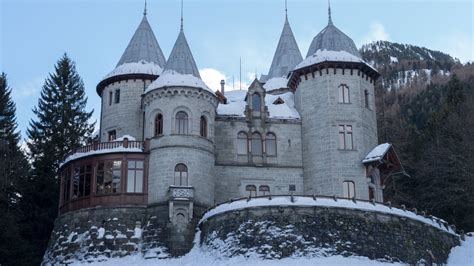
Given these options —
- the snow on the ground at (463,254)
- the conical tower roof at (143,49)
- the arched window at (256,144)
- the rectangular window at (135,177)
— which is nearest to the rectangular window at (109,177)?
the rectangular window at (135,177)

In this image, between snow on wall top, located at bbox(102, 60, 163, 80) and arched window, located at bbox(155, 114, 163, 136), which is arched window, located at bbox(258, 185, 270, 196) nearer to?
arched window, located at bbox(155, 114, 163, 136)

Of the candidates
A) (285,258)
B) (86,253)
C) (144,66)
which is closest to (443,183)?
(285,258)

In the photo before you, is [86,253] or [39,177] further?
[39,177]

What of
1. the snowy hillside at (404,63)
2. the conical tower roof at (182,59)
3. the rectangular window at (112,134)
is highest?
the snowy hillside at (404,63)

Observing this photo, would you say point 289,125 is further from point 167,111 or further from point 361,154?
point 167,111

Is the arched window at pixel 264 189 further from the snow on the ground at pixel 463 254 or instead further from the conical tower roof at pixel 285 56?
the conical tower roof at pixel 285 56

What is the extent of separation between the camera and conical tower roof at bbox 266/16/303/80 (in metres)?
52.3

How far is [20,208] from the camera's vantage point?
4544 centimetres

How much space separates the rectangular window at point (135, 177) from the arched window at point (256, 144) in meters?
8.15

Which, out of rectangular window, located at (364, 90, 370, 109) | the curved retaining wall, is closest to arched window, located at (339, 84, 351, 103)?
rectangular window, located at (364, 90, 370, 109)

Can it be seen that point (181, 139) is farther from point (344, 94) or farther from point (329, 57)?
point (329, 57)

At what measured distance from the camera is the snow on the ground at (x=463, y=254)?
3538 cm

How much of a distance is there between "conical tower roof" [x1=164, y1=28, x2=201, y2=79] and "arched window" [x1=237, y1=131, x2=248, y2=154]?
5.03m

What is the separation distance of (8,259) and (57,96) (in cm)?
1952
